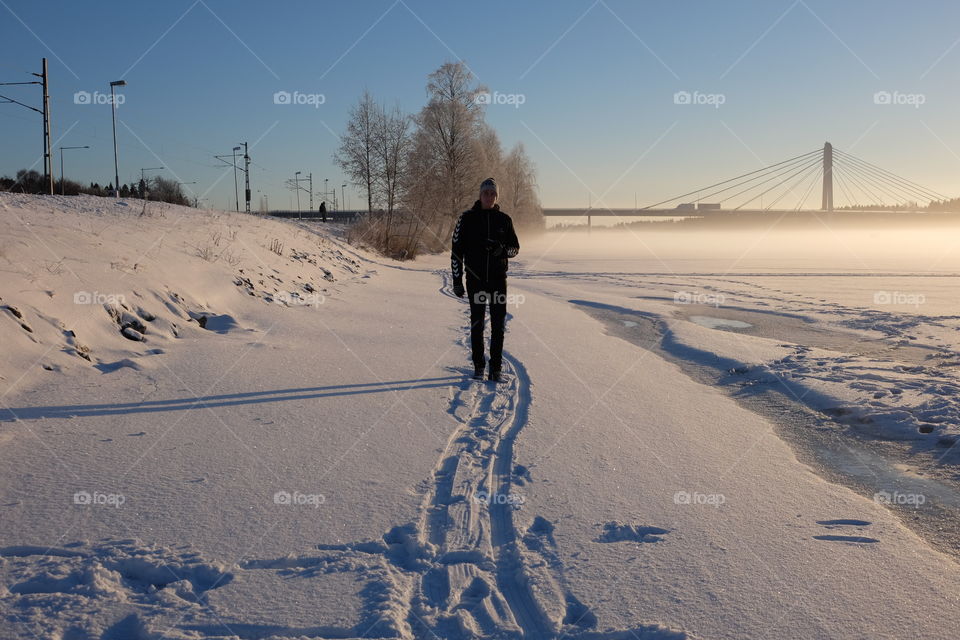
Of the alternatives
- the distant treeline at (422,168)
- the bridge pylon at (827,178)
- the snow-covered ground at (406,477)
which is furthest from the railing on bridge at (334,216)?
the bridge pylon at (827,178)

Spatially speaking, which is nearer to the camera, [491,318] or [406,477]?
[406,477]

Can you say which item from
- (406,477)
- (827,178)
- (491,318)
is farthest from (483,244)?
(827,178)

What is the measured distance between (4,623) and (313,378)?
11.7ft

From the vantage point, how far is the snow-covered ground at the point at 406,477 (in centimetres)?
220

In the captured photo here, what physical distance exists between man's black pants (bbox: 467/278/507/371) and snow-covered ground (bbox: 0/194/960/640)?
16.8 inches

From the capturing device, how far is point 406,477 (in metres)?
3.42

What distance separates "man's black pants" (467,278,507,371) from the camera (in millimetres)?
5938

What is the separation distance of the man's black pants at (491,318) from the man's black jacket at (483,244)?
0.07 meters

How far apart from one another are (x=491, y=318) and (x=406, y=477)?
2.83 metres

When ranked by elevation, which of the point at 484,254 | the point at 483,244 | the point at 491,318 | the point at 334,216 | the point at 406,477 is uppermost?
the point at 334,216

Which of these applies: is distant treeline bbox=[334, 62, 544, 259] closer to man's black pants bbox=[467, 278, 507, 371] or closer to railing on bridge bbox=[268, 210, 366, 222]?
railing on bridge bbox=[268, 210, 366, 222]

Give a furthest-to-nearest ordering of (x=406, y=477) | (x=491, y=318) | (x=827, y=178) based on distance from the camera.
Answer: (x=827, y=178), (x=491, y=318), (x=406, y=477)

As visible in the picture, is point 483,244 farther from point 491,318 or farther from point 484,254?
point 491,318

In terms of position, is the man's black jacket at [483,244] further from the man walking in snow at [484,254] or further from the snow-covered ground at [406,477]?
the snow-covered ground at [406,477]
